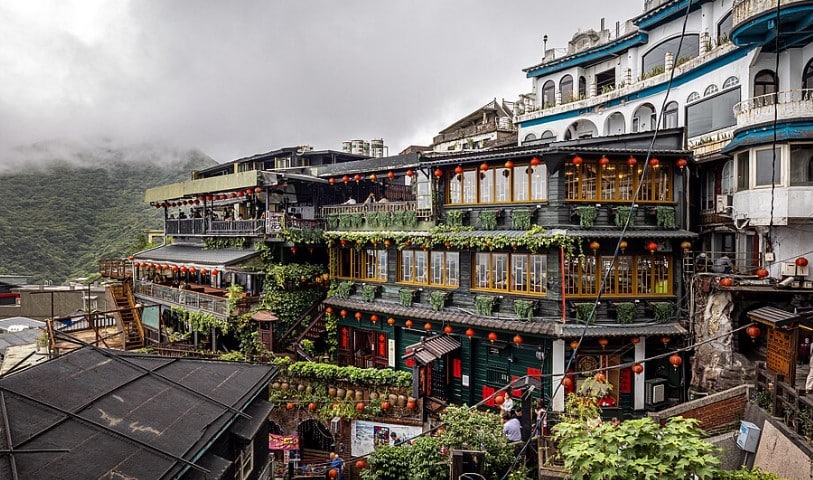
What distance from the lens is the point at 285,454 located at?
68.0 ft

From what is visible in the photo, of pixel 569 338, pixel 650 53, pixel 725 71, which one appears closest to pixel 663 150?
pixel 725 71

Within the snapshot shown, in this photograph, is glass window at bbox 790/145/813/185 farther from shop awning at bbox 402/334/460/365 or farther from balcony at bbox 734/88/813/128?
shop awning at bbox 402/334/460/365

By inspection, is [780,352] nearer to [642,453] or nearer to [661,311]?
[661,311]

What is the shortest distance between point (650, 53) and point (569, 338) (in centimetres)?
1785

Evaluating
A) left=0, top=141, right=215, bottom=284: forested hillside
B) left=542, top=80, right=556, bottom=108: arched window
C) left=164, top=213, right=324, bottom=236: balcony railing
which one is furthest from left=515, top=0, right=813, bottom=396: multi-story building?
left=0, top=141, right=215, bottom=284: forested hillside

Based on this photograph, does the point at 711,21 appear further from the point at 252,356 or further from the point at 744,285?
the point at 252,356

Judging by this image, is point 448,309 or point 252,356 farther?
point 252,356

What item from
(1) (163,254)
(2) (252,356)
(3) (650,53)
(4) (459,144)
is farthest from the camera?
(4) (459,144)

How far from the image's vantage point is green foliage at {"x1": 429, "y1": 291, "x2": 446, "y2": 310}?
72.4ft

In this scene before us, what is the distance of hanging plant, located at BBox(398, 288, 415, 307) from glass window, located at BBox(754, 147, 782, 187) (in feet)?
46.3

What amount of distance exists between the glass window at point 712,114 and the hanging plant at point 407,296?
14.8 meters

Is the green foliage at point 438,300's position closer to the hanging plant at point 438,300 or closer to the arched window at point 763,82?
the hanging plant at point 438,300

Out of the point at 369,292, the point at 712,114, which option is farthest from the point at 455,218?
the point at 712,114

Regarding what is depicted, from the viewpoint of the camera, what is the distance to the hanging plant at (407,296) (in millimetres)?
23172
